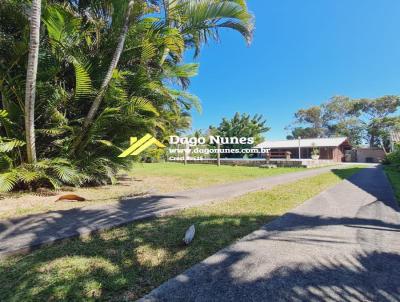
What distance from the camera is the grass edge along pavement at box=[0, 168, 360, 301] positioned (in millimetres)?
2344

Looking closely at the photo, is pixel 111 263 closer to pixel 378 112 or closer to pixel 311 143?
pixel 311 143

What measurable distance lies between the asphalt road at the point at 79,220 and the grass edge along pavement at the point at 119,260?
0.70ft

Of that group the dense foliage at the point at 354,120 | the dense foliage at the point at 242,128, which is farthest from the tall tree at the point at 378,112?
the dense foliage at the point at 242,128

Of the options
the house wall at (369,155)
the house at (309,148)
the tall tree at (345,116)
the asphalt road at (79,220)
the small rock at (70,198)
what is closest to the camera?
the asphalt road at (79,220)

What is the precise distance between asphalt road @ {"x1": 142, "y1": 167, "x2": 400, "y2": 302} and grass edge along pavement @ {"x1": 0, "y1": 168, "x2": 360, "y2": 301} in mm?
260

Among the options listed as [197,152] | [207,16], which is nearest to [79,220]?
[207,16]

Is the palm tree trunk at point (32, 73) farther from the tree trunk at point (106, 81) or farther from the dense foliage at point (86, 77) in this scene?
the tree trunk at point (106, 81)

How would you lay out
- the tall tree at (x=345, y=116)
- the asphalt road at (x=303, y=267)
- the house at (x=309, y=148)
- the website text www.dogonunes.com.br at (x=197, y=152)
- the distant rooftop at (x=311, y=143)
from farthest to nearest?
1. the tall tree at (x=345, y=116)
2. the house at (x=309, y=148)
3. the distant rooftop at (x=311, y=143)
4. the website text www.dogonunes.com.br at (x=197, y=152)
5. the asphalt road at (x=303, y=267)

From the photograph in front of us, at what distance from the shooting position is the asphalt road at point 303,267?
2.32 meters

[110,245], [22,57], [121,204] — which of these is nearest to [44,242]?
[110,245]

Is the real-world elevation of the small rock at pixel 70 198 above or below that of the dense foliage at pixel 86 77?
below

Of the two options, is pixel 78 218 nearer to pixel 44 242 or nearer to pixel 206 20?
pixel 44 242

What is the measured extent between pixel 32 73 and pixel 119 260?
518 centimetres

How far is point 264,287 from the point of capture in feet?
7.96
